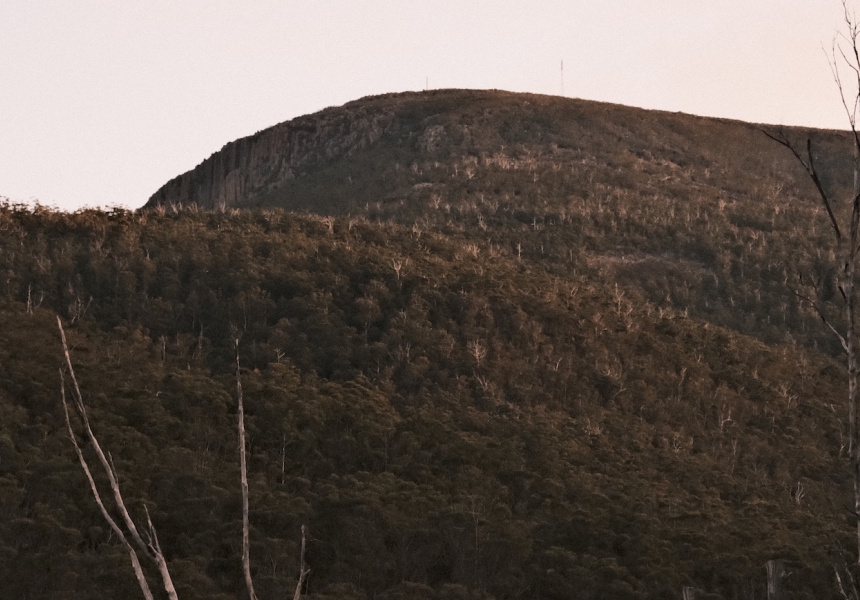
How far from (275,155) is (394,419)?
242 feet

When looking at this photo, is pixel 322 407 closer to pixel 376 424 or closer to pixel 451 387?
pixel 376 424

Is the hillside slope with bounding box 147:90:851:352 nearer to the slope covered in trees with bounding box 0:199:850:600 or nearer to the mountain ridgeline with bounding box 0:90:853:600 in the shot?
the mountain ridgeline with bounding box 0:90:853:600

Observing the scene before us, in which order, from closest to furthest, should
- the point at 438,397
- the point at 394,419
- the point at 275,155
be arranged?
the point at 394,419, the point at 438,397, the point at 275,155

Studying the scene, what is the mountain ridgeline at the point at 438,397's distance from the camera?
2870cm

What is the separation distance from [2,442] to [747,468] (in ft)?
92.3

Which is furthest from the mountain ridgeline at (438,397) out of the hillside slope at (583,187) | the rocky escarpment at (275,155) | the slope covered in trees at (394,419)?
the rocky escarpment at (275,155)

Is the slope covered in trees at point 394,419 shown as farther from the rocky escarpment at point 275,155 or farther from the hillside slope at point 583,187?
the rocky escarpment at point 275,155

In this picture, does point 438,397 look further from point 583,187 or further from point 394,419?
point 583,187

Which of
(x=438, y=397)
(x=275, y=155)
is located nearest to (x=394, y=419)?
(x=438, y=397)

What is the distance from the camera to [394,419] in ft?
127

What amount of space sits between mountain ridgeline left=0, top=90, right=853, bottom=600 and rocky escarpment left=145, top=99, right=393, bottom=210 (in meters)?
23.1

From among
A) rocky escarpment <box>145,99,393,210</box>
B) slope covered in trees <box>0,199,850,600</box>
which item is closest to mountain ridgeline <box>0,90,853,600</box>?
slope covered in trees <box>0,199,850,600</box>

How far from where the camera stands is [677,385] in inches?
1914

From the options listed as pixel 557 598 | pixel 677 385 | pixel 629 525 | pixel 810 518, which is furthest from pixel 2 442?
pixel 677 385
